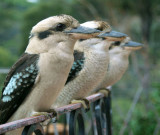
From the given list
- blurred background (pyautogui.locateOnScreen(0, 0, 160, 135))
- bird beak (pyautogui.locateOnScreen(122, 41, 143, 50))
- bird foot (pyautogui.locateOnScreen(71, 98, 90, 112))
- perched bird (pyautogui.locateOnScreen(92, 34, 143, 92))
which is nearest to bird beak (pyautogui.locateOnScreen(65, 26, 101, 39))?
bird foot (pyautogui.locateOnScreen(71, 98, 90, 112))

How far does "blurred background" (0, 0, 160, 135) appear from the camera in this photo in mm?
4656

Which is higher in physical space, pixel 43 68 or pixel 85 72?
pixel 43 68

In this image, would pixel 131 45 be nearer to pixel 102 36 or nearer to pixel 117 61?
pixel 117 61

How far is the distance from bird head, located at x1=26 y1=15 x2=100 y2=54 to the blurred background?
2.88 m

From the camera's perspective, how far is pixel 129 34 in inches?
196

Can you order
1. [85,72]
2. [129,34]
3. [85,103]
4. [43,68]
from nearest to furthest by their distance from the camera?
[43,68] < [85,103] < [85,72] < [129,34]

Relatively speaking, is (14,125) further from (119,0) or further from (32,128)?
(119,0)

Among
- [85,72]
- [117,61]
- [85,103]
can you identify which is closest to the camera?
[85,103]

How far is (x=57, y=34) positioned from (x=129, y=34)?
364 cm

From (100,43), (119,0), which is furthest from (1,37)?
(100,43)

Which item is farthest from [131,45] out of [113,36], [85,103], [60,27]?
[60,27]

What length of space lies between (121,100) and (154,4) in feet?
10.3

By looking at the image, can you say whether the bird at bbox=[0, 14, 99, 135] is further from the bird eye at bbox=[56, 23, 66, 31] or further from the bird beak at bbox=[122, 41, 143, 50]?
the bird beak at bbox=[122, 41, 143, 50]

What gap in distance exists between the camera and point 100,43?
2283mm
